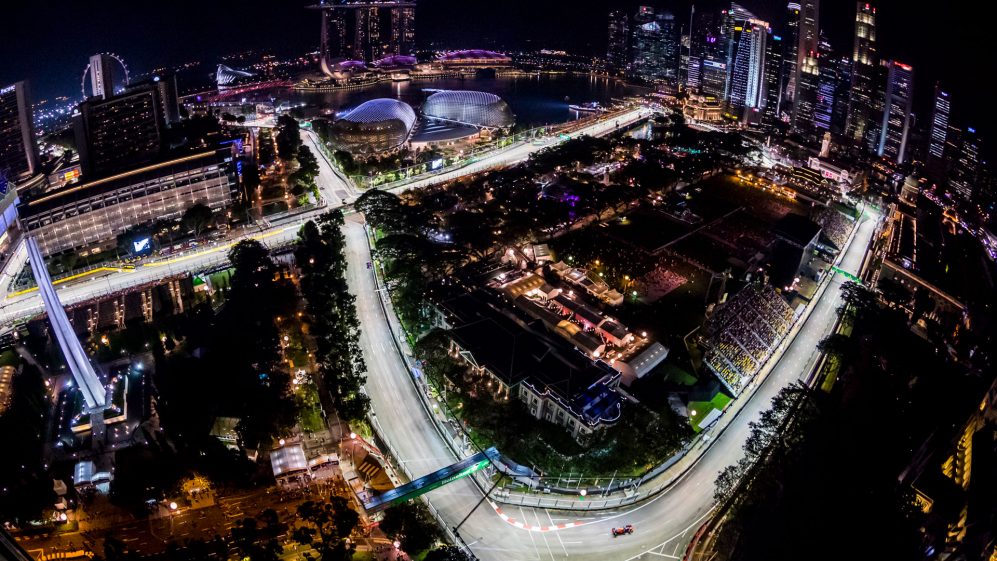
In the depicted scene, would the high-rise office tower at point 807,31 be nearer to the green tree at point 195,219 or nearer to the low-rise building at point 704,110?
the low-rise building at point 704,110

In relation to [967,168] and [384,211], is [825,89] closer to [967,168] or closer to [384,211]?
[967,168]

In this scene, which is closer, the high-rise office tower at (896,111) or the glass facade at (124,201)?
the glass facade at (124,201)

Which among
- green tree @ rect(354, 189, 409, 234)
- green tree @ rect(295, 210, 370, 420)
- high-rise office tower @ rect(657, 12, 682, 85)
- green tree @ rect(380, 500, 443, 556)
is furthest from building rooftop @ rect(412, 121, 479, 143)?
high-rise office tower @ rect(657, 12, 682, 85)

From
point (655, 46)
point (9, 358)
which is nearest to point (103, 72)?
point (9, 358)

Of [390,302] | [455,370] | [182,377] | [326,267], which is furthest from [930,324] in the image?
[182,377]

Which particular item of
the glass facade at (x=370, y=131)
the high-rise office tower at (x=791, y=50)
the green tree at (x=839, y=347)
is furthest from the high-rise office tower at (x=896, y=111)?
the glass facade at (x=370, y=131)

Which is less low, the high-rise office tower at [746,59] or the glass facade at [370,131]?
the high-rise office tower at [746,59]

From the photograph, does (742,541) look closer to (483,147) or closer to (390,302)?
(390,302)

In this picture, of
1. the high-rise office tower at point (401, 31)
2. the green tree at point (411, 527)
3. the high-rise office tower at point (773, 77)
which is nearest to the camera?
the green tree at point (411, 527)
